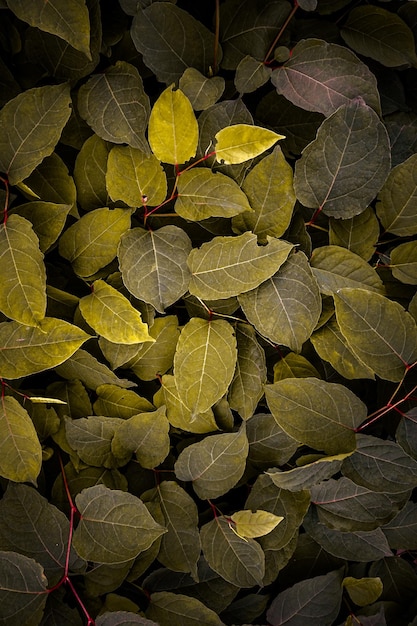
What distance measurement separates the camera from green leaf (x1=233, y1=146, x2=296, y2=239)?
2.73ft

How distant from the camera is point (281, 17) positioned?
875 millimetres

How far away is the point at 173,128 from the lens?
0.79 meters

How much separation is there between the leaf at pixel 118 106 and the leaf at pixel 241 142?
0.10m

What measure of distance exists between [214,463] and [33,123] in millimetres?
552

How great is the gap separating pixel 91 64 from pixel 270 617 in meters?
0.92

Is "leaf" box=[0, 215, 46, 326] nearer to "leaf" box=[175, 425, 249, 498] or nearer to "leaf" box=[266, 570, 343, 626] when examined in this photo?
"leaf" box=[175, 425, 249, 498]

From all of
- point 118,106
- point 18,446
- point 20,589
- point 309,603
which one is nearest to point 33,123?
point 118,106

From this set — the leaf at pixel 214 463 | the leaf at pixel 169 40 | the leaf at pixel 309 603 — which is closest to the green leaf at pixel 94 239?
the leaf at pixel 169 40

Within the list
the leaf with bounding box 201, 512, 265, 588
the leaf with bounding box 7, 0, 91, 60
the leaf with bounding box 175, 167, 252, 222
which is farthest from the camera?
the leaf with bounding box 201, 512, 265, 588

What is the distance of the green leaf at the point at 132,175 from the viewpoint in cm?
83

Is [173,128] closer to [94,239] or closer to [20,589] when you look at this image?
[94,239]

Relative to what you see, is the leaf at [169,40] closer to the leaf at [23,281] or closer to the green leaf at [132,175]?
the green leaf at [132,175]

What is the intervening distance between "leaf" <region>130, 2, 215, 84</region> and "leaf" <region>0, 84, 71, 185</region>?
0.13 meters

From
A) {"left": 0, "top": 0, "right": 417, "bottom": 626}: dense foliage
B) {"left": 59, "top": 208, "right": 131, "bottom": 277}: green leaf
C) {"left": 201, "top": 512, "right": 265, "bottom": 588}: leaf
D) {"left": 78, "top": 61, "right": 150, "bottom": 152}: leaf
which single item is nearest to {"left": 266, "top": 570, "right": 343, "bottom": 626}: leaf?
{"left": 0, "top": 0, "right": 417, "bottom": 626}: dense foliage
